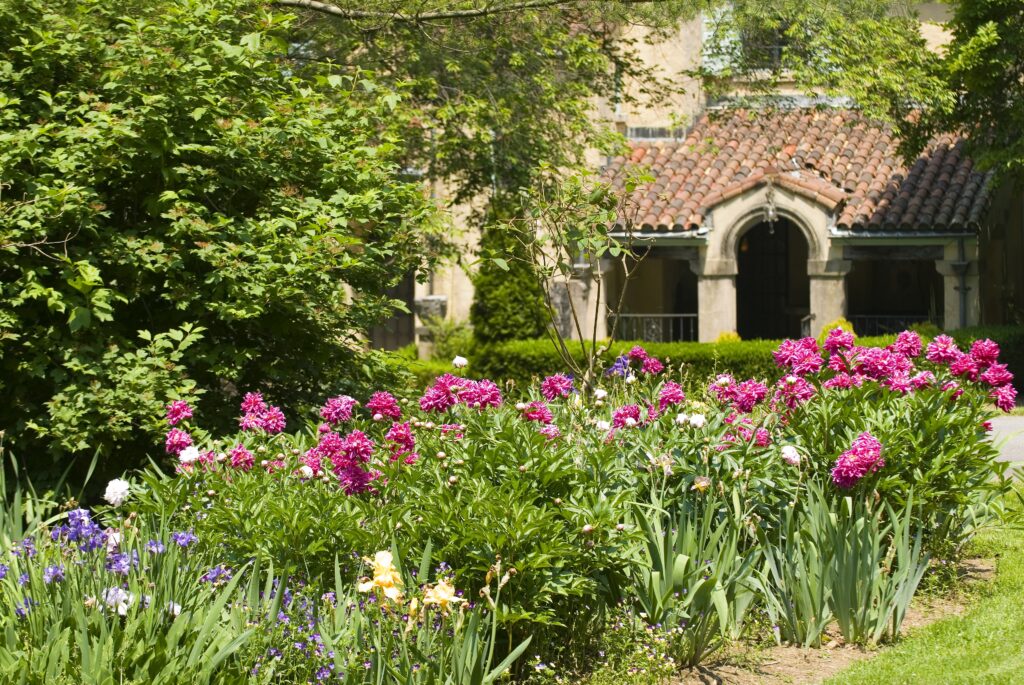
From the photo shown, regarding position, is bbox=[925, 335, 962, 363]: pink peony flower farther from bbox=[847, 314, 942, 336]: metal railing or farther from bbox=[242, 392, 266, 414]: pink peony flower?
bbox=[847, 314, 942, 336]: metal railing

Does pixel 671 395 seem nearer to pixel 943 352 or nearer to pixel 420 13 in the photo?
pixel 943 352

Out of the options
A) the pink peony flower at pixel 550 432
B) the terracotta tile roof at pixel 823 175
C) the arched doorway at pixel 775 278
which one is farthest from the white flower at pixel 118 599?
the arched doorway at pixel 775 278

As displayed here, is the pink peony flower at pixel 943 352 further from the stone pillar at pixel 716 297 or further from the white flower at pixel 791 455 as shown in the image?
the stone pillar at pixel 716 297

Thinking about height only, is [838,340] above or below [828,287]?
below

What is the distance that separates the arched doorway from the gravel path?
11.9 m

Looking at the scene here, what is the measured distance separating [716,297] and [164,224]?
586 inches

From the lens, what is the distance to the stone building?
20500 mm

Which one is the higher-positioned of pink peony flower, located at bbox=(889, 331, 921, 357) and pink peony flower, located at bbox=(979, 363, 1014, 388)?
pink peony flower, located at bbox=(889, 331, 921, 357)

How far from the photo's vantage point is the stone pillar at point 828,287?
21.0 meters

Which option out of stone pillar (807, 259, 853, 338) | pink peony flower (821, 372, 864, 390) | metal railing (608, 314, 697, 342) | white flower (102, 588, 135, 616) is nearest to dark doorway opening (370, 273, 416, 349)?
metal railing (608, 314, 697, 342)

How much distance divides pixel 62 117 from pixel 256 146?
51.8 inches

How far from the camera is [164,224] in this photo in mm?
7957

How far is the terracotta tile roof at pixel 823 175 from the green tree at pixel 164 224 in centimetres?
1213

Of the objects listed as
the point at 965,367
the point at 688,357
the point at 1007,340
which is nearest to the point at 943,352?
the point at 965,367
